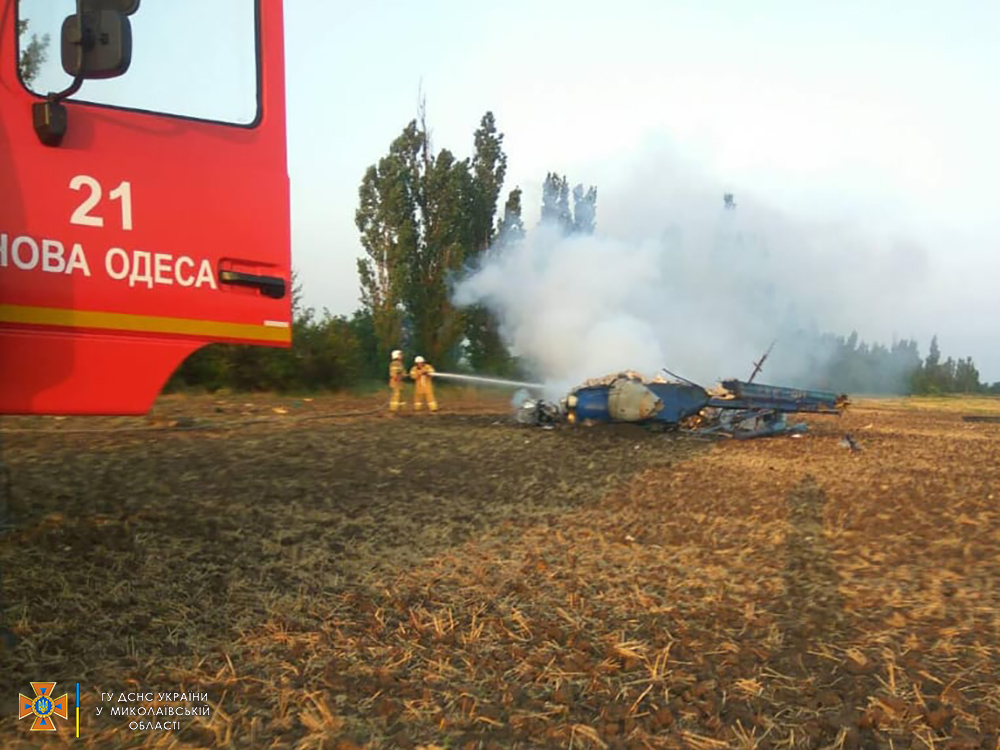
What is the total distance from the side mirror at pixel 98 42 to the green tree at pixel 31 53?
1.28 feet

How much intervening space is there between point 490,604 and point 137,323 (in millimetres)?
2522

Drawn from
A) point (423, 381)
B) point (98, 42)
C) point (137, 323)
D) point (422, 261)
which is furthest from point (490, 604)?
point (422, 261)

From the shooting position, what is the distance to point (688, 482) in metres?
9.76

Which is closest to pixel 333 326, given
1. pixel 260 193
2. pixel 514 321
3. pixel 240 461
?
pixel 514 321

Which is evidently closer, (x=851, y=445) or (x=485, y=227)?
(x=851, y=445)

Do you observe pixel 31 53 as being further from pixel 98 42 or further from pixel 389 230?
pixel 389 230

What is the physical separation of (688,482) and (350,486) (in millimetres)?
3839

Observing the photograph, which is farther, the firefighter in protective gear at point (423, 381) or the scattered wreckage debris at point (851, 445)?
the firefighter in protective gear at point (423, 381)

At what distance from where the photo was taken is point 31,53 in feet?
12.5

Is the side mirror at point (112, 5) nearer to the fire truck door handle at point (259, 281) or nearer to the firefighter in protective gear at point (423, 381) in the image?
the fire truck door handle at point (259, 281)

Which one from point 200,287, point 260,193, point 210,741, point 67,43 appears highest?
point 67,43

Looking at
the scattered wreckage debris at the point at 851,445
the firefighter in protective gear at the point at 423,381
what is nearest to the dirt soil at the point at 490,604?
the scattered wreckage debris at the point at 851,445

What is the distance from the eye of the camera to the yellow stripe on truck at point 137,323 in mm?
3732

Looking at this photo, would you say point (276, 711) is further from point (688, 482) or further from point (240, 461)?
point (688, 482)
